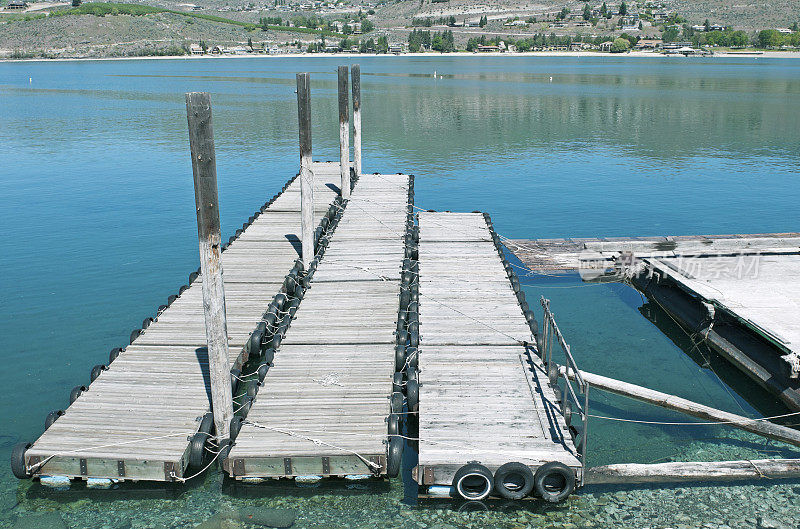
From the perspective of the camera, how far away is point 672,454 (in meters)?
15.2

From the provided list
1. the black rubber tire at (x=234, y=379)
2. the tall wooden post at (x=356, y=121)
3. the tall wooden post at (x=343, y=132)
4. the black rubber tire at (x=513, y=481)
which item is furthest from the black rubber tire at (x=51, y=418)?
the tall wooden post at (x=356, y=121)

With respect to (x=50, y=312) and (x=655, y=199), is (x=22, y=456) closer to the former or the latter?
(x=50, y=312)

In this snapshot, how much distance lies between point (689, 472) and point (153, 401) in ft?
35.0

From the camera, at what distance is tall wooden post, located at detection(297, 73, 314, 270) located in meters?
22.1

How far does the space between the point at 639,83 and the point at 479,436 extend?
11342 cm

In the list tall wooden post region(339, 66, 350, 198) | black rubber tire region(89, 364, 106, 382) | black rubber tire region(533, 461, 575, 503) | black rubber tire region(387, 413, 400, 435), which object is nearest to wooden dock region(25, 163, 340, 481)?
black rubber tire region(89, 364, 106, 382)

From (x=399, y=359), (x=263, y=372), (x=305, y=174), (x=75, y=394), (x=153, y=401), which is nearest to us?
(x=153, y=401)

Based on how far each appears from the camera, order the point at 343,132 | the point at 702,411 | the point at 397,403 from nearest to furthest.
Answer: the point at 397,403
the point at 702,411
the point at 343,132

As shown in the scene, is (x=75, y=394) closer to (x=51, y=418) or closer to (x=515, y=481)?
(x=51, y=418)

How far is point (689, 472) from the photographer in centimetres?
1302

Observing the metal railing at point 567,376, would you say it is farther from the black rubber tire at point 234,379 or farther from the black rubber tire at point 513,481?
the black rubber tire at point 234,379

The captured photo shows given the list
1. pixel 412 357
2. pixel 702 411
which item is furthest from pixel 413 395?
pixel 702 411

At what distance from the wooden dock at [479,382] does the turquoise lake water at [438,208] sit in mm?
1162

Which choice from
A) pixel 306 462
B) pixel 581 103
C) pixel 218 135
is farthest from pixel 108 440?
pixel 581 103
